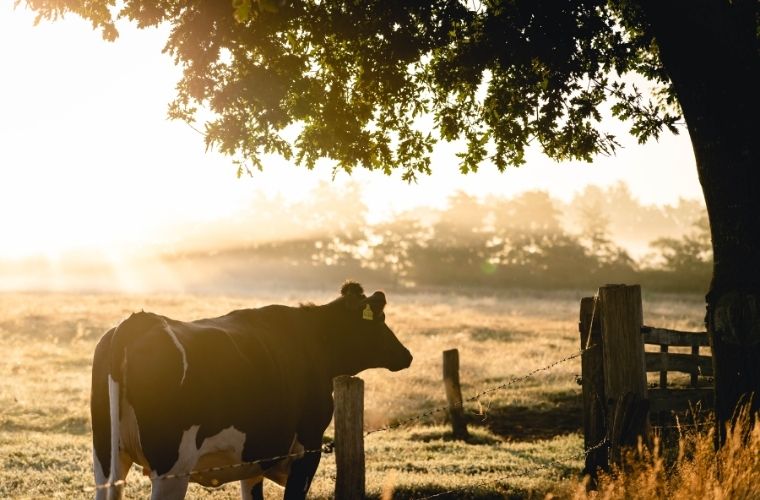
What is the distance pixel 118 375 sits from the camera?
6473 millimetres

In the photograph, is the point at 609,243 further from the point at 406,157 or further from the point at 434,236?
the point at 406,157

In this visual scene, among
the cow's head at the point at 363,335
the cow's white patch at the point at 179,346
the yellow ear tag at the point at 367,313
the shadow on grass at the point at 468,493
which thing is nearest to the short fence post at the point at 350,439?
the cow's white patch at the point at 179,346

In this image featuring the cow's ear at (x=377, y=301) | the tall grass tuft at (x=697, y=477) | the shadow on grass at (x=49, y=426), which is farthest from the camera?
the shadow on grass at (x=49, y=426)

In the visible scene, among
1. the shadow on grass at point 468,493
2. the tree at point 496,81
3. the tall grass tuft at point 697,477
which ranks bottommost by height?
the shadow on grass at point 468,493

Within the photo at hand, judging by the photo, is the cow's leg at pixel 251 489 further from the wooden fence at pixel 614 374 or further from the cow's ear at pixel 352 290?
the wooden fence at pixel 614 374

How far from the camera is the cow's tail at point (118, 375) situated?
633 cm

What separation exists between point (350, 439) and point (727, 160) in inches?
187

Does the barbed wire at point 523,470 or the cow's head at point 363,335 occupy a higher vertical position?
the cow's head at point 363,335

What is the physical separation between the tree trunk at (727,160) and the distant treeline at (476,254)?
58749mm

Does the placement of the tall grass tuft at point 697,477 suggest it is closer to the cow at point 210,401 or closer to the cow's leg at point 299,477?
the cow's leg at point 299,477

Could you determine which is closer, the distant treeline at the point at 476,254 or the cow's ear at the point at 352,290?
the cow's ear at the point at 352,290

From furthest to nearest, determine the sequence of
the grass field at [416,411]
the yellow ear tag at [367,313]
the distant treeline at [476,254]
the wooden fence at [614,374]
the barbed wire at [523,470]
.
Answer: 1. the distant treeline at [476,254]
2. the grass field at [416,411]
3. the yellow ear tag at [367,313]
4. the barbed wire at [523,470]
5. the wooden fence at [614,374]

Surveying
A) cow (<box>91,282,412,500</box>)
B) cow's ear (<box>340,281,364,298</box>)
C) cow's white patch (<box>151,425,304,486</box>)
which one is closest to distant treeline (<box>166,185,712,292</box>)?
cow's ear (<box>340,281,364,298</box>)

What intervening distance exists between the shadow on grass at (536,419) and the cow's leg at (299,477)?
25.8ft
